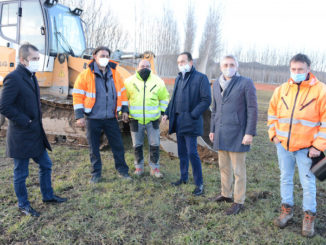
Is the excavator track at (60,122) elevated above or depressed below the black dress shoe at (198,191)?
above

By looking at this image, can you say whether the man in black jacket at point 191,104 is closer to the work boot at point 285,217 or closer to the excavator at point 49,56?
the work boot at point 285,217

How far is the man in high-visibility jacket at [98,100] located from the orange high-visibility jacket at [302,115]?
2343 mm

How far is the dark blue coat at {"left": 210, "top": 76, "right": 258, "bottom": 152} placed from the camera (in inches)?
123

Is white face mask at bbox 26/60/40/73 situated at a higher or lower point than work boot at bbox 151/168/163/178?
higher

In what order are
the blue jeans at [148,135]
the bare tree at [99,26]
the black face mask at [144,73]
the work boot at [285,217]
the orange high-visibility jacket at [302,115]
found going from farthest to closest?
the bare tree at [99,26] → the blue jeans at [148,135] → the black face mask at [144,73] → the work boot at [285,217] → the orange high-visibility jacket at [302,115]

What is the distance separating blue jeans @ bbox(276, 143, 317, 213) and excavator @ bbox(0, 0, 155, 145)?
145 inches

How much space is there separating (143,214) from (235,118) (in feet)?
5.34

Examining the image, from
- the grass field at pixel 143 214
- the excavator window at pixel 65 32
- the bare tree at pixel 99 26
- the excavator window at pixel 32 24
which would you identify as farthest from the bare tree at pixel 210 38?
the grass field at pixel 143 214

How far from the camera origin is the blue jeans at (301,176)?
2.86 meters

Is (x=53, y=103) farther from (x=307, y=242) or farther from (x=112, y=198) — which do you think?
(x=307, y=242)

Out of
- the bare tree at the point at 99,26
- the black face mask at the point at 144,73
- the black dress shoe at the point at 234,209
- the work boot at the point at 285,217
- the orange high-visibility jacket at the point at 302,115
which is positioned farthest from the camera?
the bare tree at the point at 99,26

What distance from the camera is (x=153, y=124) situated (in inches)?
175

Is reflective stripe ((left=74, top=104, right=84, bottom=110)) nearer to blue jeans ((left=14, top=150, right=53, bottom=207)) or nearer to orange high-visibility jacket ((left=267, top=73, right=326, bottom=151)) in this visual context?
blue jeans ((left=14, top=150, right=53, bottom=207))

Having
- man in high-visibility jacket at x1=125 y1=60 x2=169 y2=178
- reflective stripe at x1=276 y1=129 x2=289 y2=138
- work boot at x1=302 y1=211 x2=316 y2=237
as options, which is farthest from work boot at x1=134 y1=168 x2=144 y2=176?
work boot at x1=302 y1=211 x2=316 y2=237
